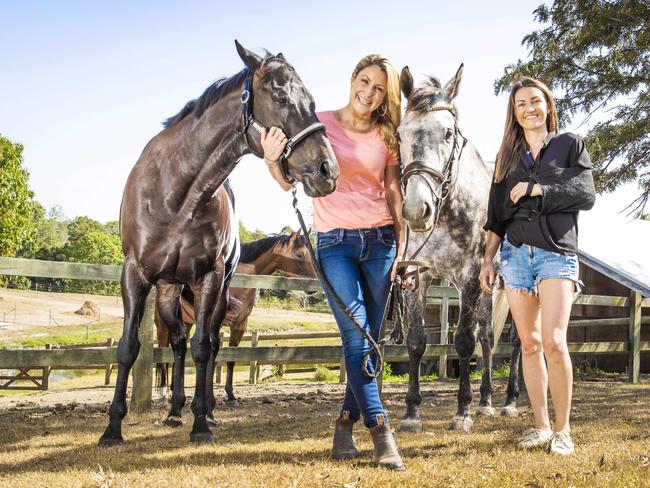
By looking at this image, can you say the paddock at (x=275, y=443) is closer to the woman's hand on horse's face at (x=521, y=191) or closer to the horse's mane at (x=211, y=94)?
the woman's hand on horse's face at (x=521, y=191)

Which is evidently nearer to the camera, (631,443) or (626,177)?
(631,443)

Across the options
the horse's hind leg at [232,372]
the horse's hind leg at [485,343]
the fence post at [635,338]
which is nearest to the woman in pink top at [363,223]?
the horse's hind leg at [485,343]

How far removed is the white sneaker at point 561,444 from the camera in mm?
3203

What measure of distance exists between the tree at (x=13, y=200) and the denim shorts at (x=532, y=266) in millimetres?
31887

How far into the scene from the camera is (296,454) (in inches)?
133

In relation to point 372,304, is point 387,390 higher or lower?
lower

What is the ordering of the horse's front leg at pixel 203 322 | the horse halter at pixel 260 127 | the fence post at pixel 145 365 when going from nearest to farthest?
the horse halter at pixel 260 127 < the horse's front leg at pixel 203 322 < the fence post at pixel 145 365

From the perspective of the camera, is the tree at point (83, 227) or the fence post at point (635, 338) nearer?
the fence post at point (635, 338)

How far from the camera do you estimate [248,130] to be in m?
3.75

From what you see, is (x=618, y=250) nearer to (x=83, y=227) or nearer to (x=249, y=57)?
(x=249, y=57)

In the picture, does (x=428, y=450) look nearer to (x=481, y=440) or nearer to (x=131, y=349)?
(x=481, y=440)

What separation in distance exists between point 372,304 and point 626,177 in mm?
7805

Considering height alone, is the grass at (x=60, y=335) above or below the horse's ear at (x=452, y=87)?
below

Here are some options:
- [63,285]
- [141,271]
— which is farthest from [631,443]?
[63,285]
